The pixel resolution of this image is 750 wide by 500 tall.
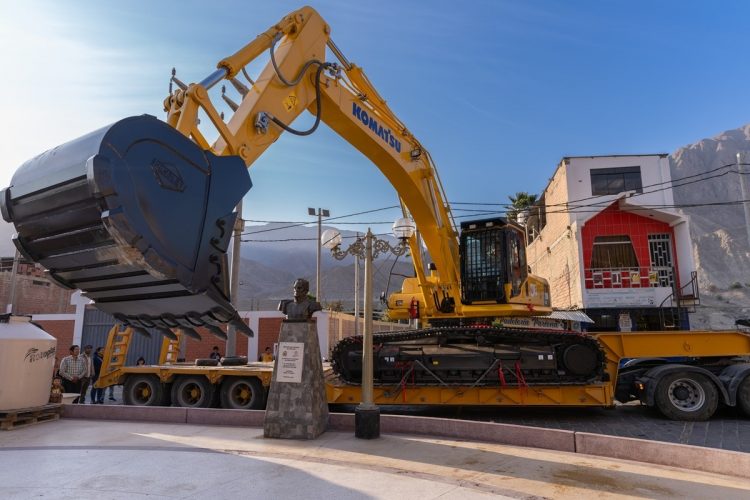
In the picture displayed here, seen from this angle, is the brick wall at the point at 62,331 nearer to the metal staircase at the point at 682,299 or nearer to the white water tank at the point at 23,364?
the white water tank at the point at 23,364

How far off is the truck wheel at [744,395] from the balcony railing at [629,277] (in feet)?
45.2

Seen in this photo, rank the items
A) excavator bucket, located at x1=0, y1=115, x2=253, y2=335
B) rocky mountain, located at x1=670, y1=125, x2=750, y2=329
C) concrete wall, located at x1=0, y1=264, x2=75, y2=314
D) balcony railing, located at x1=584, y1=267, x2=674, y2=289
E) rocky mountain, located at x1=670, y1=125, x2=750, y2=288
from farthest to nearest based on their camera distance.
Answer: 1. rocky mountain, located at x1=670, y1=125, x2=750, y2=288
2. rocky mountain, located at x1=670, y1=125, x2=750, y2=329
3. concrete wall, located at x1=0, y1=264, x2=75, y2=314
4. balcony railing, located at x1=584, y1=267, x2=674, y2=289
5. excavator bucket, located at x1=0, y1=115, x2=253, y2=335

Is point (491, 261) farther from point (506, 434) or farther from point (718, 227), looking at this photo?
point (718, 227)

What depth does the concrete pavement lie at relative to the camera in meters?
4.27

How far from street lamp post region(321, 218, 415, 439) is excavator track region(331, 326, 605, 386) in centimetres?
187

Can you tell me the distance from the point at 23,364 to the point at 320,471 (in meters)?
5.78

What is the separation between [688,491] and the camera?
4.30 metres

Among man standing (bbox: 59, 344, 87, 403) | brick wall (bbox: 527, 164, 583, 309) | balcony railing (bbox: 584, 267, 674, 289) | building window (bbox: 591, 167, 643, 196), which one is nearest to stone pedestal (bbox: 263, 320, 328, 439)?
man standing (bbox: 59, 344, 87, 403)

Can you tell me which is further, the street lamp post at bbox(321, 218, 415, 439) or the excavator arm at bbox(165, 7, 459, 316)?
the street lamp post at bbox(321, 218, 415, 439)

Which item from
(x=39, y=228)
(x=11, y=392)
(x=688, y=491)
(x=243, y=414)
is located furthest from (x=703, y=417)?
(x=11, y=392)

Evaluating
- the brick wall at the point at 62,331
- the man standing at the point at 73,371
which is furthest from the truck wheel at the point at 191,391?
the brick wall at the point at 62,331

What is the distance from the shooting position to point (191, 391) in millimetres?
9883

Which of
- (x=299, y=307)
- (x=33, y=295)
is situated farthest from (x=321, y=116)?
(x=33, y=295)

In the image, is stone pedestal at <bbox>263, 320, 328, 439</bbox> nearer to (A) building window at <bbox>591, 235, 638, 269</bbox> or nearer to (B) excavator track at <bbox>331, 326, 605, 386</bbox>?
(B) excavator track at <bbox>331, 326, 605, 386</bbox>
